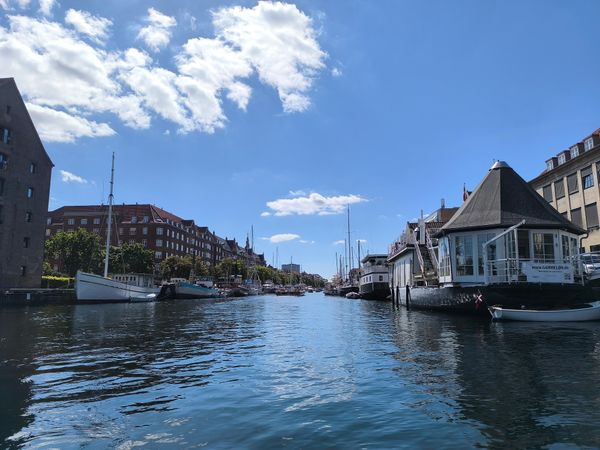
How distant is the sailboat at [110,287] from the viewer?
55.3 metres

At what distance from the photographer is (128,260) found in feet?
325

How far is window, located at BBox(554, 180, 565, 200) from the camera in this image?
5678 centimetres

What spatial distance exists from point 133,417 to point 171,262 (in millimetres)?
111326

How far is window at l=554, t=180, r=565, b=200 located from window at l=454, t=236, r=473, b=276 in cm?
3227

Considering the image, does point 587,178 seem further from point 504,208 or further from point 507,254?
point 507,254

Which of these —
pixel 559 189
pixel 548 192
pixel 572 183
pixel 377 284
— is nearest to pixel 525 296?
pixel 572 183

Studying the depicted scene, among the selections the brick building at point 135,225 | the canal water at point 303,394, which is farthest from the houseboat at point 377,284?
the brick building at point 135,225

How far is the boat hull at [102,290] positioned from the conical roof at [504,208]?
43.6 m

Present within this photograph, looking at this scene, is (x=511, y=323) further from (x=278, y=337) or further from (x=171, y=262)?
(x=171, y=262)

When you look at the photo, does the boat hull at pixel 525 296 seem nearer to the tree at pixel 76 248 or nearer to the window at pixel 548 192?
the window at pixel 548 192

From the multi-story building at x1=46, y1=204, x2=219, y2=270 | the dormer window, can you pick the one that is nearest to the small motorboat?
the dormer window

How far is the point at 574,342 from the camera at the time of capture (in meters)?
17.6

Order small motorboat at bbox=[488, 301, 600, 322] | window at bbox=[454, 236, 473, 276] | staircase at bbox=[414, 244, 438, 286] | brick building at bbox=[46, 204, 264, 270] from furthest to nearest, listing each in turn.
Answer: brick building at bbox=[46, 204, 264, 270] → staircase at bbox=[414, 244, 438, 286] → window at bbox=[454, 236, 473, 276] → small motorboat at bbox=[488, 301, 600, 322]

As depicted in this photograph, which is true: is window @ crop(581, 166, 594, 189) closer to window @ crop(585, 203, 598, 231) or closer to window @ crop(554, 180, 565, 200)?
window @ crop(585, 203, 598, 231)
